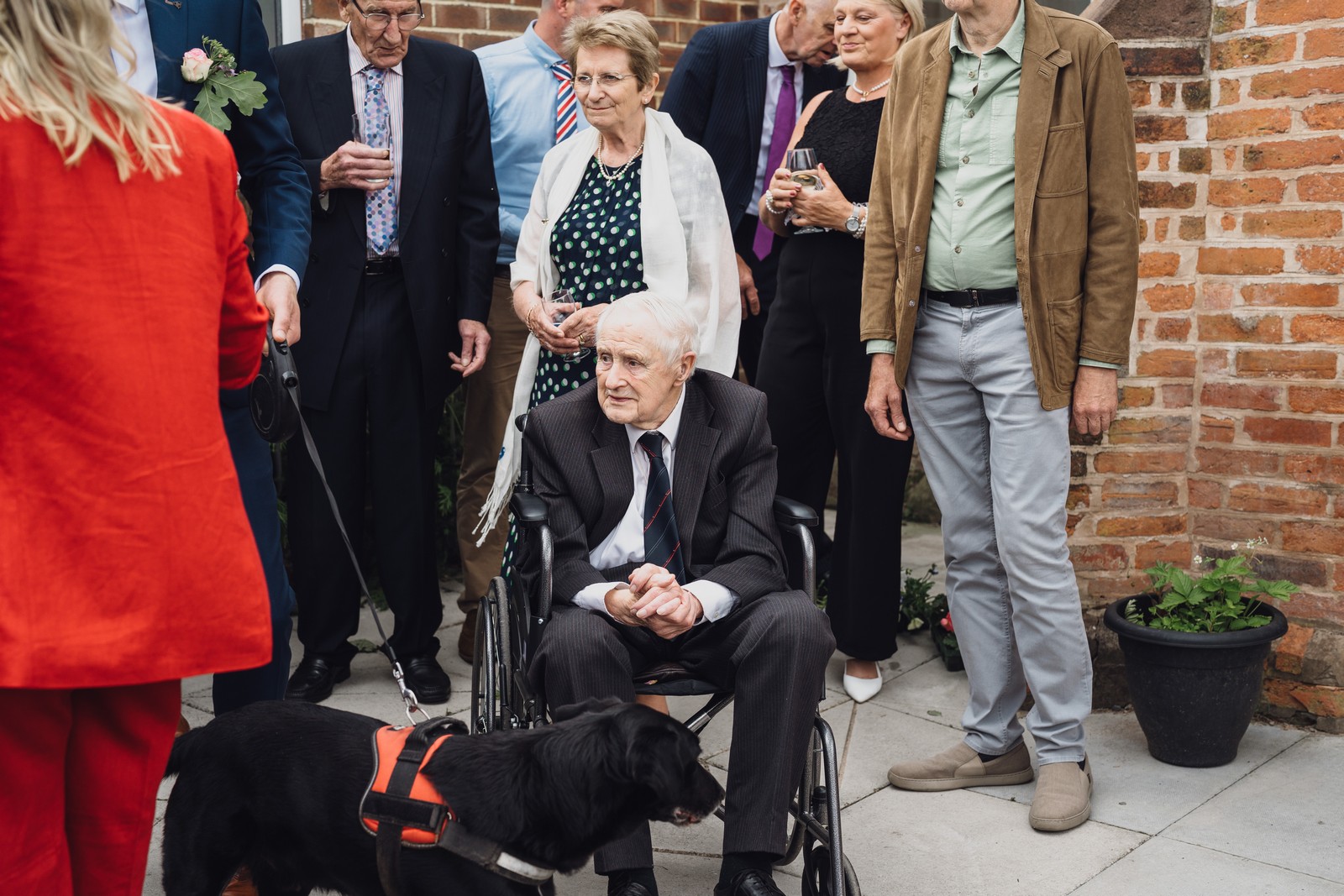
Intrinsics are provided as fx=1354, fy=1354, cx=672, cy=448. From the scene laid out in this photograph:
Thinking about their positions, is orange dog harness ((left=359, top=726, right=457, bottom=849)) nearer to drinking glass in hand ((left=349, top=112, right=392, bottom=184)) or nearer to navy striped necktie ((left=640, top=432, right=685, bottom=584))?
navy striped necktie ((left=640, top=432, right=685, bottom=584))

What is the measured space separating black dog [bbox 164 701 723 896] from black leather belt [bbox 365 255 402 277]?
187 cm

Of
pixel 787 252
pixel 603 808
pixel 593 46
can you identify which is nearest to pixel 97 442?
pixel 603 808

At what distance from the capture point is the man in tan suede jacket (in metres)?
3.11

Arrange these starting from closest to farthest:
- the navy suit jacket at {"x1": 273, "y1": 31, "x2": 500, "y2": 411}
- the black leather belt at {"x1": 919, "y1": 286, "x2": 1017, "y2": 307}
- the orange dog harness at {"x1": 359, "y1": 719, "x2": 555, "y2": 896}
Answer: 1. the orange dog harness at {"x1": 359, "y1": 719, "x2": 555, "y2": 896}
2. the black leather belt at {"x1": 919, "y1": 286, "x2": 1017, "y2": 307}
3. the navy suit jacket at {"x1": 273, "y1": 31, "x2": 500, "y2": 411}

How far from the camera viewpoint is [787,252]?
4.05 metres

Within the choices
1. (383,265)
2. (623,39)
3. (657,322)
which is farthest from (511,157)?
(657,322)

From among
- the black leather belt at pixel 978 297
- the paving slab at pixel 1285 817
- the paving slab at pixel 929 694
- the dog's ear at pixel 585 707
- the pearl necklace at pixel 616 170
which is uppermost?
the pearl necklace at pixel 616 170

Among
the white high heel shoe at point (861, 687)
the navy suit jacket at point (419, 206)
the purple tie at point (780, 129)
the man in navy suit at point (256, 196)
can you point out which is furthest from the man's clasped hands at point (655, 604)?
the purple tie at point (780, 129)

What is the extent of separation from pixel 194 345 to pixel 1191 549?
10.2 feet

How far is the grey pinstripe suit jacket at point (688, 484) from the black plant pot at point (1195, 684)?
1130 millimetres

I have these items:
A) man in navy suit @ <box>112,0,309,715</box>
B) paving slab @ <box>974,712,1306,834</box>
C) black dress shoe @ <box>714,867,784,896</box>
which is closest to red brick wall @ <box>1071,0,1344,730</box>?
paving slab @ <box>974,712,1306,834</box>

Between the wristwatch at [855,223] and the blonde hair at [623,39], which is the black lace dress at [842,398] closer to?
the wristwatch at [855,223]

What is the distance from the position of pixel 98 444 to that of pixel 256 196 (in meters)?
1.54

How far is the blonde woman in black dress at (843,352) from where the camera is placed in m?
3.83
